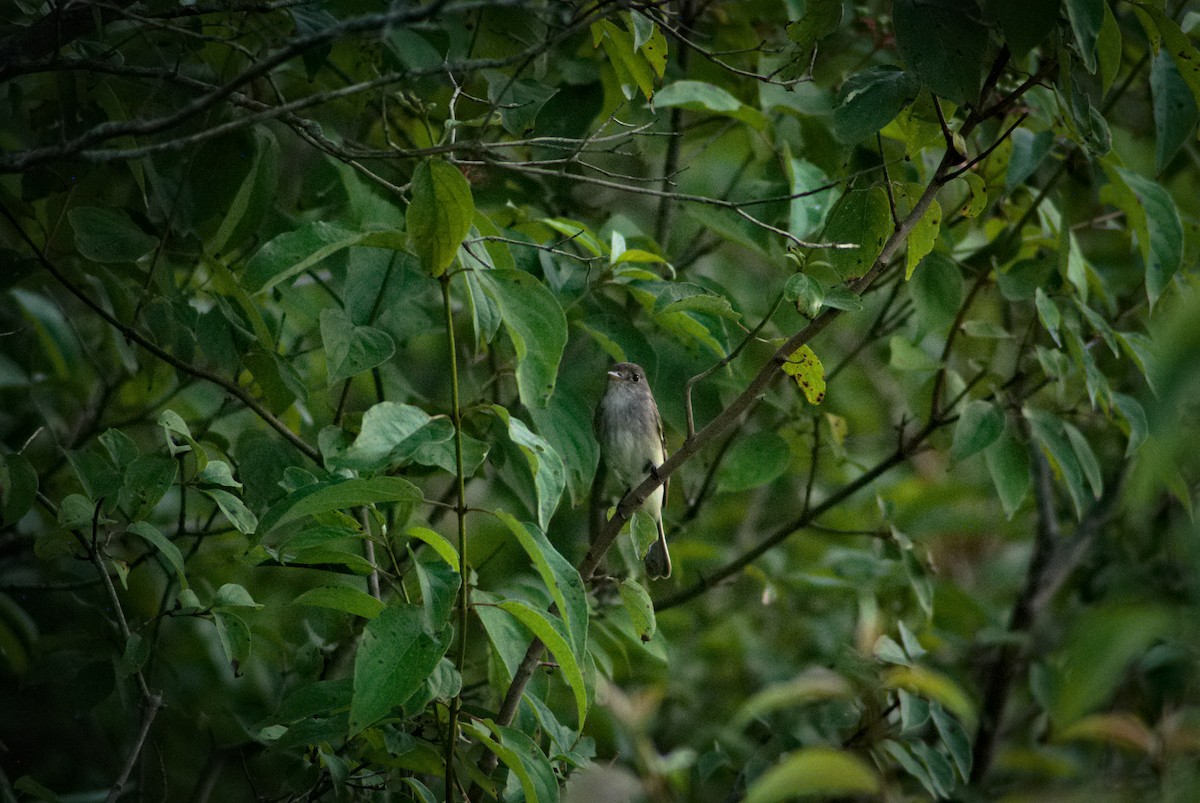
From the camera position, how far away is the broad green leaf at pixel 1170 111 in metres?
2.72

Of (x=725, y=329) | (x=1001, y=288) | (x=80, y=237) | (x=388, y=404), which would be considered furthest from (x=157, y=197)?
(x=1001, y=288)

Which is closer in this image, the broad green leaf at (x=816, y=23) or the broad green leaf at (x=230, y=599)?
the broad green leaf at (x=230, y=599)

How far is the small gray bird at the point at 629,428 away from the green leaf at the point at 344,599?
2.00 metres

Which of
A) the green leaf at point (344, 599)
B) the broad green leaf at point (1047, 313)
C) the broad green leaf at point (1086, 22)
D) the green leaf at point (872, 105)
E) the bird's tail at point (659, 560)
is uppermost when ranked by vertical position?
the broad green leaf at point (1086, 22)

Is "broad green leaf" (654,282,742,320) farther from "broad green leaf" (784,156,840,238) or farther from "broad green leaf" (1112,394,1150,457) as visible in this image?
"broad green leaf" (1112,394,1150,457)

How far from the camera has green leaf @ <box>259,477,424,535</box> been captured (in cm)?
189

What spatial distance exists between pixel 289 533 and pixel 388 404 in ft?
1.81

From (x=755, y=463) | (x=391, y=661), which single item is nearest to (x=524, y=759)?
(x=391, y=661)

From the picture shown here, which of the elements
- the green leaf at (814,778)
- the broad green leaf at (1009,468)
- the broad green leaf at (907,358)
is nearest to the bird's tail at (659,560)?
the broad green leaf at (907,358)

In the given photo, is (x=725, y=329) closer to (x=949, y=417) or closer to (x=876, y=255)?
(x=876, y=255)

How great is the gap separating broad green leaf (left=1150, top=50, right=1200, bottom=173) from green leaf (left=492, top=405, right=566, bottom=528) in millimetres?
1760

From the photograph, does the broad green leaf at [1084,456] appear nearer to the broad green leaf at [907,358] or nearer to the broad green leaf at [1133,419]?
the broad green leaf at [1133,419]

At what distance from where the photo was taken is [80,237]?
262 cm

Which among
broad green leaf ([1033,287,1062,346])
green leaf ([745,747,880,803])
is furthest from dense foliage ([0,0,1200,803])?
broad green leaf ([1033,287,1062,346])
